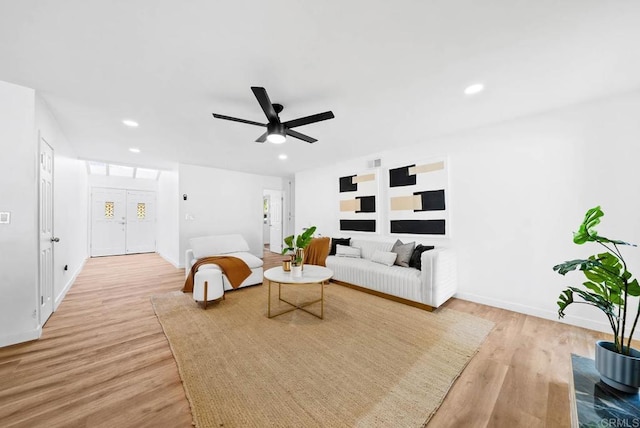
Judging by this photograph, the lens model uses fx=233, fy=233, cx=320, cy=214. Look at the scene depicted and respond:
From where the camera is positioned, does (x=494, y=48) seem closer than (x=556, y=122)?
Yes

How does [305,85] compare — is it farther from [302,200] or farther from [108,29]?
[302,200]

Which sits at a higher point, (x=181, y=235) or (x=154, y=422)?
(x=181, y=235)

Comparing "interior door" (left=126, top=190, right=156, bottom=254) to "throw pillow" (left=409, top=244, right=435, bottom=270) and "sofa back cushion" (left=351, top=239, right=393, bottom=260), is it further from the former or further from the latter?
"throw pillow" (left=409, top=244, right=435, bottom=270)

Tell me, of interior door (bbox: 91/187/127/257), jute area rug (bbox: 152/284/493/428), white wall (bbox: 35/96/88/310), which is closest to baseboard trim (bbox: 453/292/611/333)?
jute area rug (bbox: 152/284/493/428)

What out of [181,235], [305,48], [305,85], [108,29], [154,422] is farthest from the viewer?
[181,235]

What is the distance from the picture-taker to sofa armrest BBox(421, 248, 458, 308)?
3166mm

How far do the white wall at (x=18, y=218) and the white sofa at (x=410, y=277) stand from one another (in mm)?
3875

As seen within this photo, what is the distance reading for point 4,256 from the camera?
7.56 ft

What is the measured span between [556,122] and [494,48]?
6.41 ft

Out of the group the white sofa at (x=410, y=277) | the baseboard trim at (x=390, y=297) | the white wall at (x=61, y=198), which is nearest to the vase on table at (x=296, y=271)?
the white sofa at (x=410, y=277)

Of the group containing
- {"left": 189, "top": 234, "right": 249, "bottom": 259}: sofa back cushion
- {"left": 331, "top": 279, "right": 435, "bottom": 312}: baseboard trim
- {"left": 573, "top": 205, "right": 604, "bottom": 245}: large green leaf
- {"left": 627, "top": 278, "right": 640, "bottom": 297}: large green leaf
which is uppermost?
{"left": 573, "top": 205, "right": 604, "bottom": 245}: large green leaf

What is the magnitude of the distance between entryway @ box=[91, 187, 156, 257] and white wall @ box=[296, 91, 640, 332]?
8.47 m

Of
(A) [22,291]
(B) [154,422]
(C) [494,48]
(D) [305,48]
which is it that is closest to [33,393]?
(B) [154,422]

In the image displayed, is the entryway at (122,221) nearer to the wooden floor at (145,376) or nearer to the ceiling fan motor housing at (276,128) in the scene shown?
the wooden floor at (145,376)
